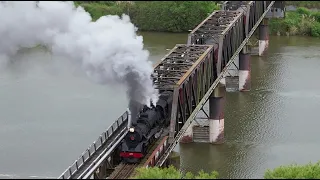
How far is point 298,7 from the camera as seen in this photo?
4291 inches

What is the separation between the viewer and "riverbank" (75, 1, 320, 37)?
10056 centimetres

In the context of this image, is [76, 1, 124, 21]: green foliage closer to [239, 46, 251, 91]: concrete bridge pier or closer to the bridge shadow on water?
the bridge shadow on water

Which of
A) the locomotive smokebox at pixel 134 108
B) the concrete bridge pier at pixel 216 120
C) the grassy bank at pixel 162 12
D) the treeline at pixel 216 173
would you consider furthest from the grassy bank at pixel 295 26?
the treeline at pixel 216 173

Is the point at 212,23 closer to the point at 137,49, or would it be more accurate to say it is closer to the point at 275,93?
the point at 275,93

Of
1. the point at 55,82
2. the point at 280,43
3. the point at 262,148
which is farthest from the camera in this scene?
the point at 280,43

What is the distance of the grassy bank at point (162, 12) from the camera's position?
106875mm

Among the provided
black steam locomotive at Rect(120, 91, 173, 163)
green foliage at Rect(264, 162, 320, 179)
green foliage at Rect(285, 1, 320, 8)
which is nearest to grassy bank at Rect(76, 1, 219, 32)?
green foliage at Rect(285, 1, 320, 8)

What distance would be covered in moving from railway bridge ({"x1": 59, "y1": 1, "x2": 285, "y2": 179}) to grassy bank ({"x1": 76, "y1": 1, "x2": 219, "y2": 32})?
27.8 m

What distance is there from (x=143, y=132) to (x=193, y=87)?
8477mm

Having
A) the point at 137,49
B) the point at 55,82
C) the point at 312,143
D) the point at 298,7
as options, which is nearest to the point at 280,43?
the point at 298,7

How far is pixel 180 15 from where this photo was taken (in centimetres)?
10706

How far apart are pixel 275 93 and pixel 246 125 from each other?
10.9 m

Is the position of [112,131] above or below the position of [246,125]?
above

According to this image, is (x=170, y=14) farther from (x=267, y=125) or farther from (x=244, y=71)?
(x=267, y=125)
